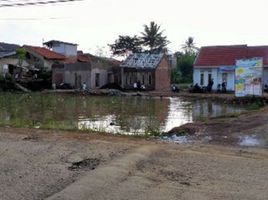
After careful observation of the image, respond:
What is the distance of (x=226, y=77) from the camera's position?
50.7m

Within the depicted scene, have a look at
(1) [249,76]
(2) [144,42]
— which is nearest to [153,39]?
(2) [144,42]

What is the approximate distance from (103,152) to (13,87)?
152 ft

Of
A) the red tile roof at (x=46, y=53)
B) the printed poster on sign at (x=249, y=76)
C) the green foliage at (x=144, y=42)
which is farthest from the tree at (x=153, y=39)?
the printed poster on sign at (x=249, y=76)

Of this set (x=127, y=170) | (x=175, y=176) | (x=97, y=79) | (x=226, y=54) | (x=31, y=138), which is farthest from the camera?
(x=97, y=79)

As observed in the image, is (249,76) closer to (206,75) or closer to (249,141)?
(206,75)

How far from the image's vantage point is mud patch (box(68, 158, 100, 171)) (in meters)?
9.68

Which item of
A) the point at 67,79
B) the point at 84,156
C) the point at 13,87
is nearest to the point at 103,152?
the point at 84,156

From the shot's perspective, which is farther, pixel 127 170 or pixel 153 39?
pixel 153 39

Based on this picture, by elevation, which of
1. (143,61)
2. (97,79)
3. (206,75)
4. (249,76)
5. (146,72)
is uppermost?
(143,61)

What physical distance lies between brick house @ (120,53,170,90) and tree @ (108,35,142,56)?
1087 inches

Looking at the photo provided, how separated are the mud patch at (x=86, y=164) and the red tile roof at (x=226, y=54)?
136 feet

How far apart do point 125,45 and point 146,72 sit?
3179 centimetres

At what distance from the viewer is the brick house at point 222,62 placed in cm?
5031

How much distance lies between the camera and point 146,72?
201ft
